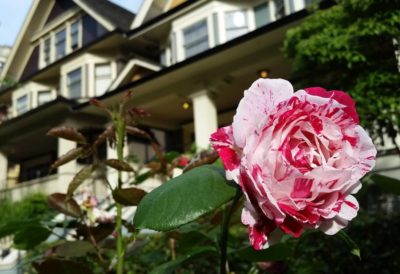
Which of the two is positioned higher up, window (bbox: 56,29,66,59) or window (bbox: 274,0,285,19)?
window (bbox: 56,29,66,59)

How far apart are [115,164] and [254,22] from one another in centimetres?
1431

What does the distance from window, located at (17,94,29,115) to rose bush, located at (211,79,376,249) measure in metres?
23.0

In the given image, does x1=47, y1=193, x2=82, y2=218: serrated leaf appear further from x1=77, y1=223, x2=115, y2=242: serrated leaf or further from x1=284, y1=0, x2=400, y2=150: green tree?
x1=284, y1=0, x2=400, y2=150: green tree

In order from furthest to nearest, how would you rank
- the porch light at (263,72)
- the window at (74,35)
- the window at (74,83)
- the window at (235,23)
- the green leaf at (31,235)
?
the window at (74,35)
the window at (74,83)
the window at (235,23)
the porch light at (263,72)
the green leaf at (31,235)

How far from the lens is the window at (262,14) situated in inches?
568

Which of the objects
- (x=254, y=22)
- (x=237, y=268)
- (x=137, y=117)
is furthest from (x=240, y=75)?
(x=137, y=117)

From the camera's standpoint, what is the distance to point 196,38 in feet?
50.4

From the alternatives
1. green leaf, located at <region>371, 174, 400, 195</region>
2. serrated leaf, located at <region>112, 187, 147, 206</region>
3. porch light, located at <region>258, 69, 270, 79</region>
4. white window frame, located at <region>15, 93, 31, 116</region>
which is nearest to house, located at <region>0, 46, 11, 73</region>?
white window frame, located at <region>15, 93, 31, 116</region>

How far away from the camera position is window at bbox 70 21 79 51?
21109 mm

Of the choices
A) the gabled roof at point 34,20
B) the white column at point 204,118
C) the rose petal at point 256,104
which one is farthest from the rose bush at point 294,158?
the gabled roof at point 34,20

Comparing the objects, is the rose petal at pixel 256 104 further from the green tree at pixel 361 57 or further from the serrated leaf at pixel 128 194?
the green tree at pixel 361 57

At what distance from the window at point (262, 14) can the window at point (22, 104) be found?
42.4 ft

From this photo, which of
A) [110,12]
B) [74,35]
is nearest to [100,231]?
[110,12]

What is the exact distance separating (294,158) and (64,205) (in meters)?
0.92
